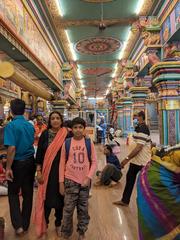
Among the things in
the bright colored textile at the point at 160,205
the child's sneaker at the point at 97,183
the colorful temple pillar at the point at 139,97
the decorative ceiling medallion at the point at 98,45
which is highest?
the decorative ceiling medallion at the point at 98,45

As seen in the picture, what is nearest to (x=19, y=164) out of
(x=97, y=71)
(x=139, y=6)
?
(x=139, y=6)

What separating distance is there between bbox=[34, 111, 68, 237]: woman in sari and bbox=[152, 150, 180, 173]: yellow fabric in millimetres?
1152

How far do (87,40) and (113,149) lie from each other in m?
5.60

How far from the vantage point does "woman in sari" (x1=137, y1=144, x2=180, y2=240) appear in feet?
5.33

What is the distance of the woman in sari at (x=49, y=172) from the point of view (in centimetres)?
255

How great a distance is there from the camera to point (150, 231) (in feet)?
5.57

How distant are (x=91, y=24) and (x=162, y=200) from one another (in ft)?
23.6

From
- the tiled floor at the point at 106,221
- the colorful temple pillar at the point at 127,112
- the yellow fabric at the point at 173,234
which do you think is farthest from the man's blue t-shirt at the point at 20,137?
the colorful temple pillar at the point at 127,112

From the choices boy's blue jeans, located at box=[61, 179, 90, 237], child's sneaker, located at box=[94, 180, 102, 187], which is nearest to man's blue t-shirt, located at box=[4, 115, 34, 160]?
boy's blue jeans, located at box=[61, 179, 90, 237]

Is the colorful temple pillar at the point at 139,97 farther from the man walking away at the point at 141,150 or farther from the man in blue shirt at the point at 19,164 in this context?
the man in blue shirt at the point at 19,164

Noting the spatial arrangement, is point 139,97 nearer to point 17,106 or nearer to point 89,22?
point 89,22

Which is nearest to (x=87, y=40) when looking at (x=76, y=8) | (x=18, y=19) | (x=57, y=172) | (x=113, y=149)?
(x=76, y=8)

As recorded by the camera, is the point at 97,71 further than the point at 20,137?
Yes

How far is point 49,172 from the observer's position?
2547mm
